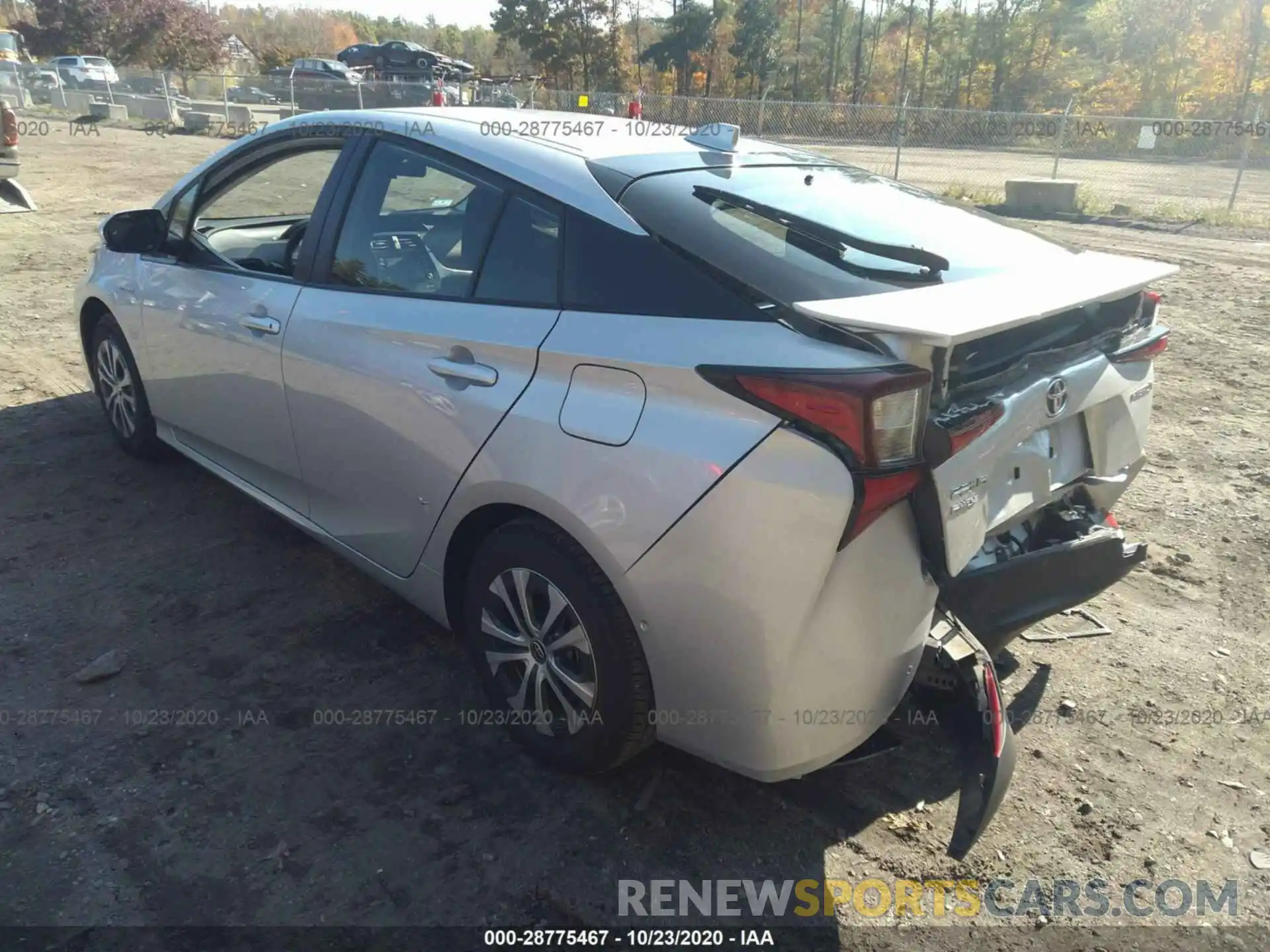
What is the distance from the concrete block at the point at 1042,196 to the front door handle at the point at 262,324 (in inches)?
596

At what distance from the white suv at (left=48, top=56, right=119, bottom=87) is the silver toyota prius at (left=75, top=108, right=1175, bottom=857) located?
113 ft

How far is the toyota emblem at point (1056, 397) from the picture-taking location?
2434mm

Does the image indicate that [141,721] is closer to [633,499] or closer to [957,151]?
[633,499]

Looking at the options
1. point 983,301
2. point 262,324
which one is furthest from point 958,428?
point 262,324

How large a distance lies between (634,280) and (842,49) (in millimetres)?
58492

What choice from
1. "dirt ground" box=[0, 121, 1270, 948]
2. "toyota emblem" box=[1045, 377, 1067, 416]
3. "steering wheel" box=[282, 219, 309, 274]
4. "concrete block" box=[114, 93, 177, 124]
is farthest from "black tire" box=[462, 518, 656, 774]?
"concrete block" box=[114, 93, 177, 124]

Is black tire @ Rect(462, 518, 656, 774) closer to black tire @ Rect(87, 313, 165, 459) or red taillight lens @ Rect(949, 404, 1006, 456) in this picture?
red taillight lens @ Rect(949, 404, 1006, 456)

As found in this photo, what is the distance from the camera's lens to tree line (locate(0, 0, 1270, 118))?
37406 millimetres

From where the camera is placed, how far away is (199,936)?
2.25 meters

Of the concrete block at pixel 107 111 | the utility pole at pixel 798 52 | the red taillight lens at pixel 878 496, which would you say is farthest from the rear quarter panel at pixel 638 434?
the utility pole at pixel 798 52

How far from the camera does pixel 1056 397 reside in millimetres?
2457

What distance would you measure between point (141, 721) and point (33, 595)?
3.52 ft

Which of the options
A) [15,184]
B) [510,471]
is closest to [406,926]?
[510,471]

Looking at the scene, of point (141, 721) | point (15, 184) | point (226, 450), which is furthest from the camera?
point (15, 184)
